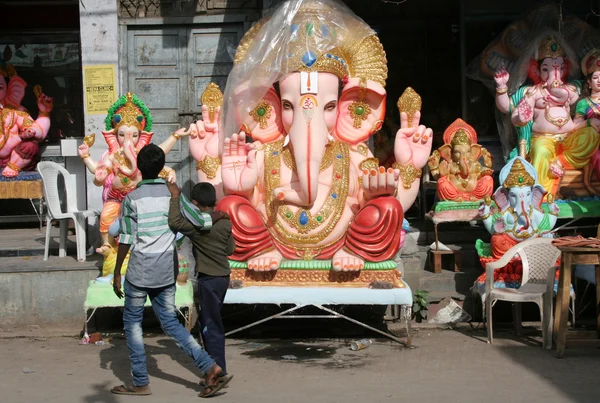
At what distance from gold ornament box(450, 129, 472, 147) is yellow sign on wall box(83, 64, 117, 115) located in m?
3.40

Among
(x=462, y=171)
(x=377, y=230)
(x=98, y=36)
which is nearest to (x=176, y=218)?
(x=377, y=230)

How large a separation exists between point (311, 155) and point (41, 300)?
2753mm

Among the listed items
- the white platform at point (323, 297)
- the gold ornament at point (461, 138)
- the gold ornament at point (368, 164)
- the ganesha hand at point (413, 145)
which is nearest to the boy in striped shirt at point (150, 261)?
the white platform at point (323, 297)

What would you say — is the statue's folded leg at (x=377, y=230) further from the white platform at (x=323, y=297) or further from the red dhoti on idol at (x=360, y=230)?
the white platform at (x=323, y=297)

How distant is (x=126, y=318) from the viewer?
20.7ft

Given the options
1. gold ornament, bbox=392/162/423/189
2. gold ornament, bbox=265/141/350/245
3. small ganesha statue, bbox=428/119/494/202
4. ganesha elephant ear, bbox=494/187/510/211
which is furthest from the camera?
small ganesha statue, bbox=428/119/494/202

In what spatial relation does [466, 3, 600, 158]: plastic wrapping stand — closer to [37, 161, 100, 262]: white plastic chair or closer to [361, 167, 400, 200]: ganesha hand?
[361, 167, 400, 200]: ganesha hand

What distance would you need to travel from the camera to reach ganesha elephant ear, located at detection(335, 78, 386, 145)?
28.2 feet

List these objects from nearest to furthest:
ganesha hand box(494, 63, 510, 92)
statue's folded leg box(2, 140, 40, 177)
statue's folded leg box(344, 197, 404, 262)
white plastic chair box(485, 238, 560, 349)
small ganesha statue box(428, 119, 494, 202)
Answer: white plastic chair box(485, 238, 560, 349) < statue's folded leg box(344, 197, 404, 262) < small ganesha statue box(428, 119, 494, 202) < ganesha hand box(494, 63, 510, 92) < statue's folded leg box(2, 140, 40, 177)

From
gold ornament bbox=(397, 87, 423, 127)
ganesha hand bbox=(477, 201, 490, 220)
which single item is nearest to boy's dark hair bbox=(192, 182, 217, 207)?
gold ornament bbox=(397, 87, 423, 127)

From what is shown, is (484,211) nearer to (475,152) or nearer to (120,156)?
(475,152)

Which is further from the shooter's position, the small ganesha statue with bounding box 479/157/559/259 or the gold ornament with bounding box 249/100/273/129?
the gold ornament with bounding box 249/100/273/129

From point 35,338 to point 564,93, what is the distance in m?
5.49

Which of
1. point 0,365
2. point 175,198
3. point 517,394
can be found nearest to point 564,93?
point 517,394
